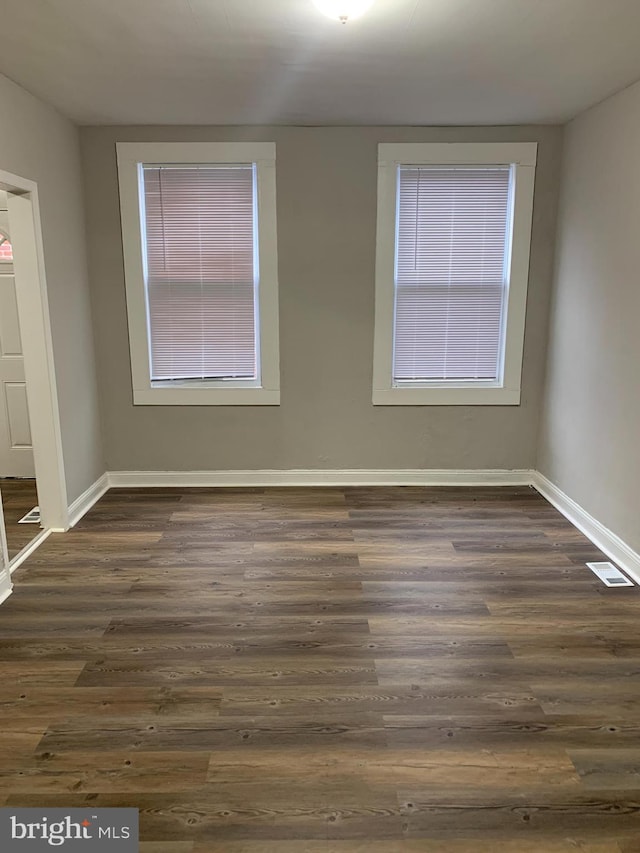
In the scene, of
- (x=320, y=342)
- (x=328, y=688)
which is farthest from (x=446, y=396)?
(x=328, y=688)

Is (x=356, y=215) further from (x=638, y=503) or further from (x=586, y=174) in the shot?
(x=638, y=503)

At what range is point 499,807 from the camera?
1.80 meters

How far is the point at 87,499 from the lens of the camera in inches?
165

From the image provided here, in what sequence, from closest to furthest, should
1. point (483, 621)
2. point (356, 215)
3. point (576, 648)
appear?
point (576, 648) < point (483, 621) < point (356, 215)

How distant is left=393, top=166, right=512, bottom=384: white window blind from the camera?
4.22 metres

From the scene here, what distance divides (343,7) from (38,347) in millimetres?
2447

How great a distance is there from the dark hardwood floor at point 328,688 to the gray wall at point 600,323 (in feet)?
1.58

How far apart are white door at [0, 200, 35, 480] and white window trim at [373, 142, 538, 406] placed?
2.71m

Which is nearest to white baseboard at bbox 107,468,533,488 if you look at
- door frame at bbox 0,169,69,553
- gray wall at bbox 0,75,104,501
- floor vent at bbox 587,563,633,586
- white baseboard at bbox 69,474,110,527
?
white baseboard at bbox 69,474,110,527

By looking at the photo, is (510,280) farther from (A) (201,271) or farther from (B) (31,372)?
(B) (31,372)

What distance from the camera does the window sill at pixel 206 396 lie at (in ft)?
14.6

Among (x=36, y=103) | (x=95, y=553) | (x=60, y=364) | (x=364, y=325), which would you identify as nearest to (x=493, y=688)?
(x=95, y=553)

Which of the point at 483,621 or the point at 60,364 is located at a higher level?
the point at 60,364

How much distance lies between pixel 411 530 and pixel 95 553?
6.29ft
